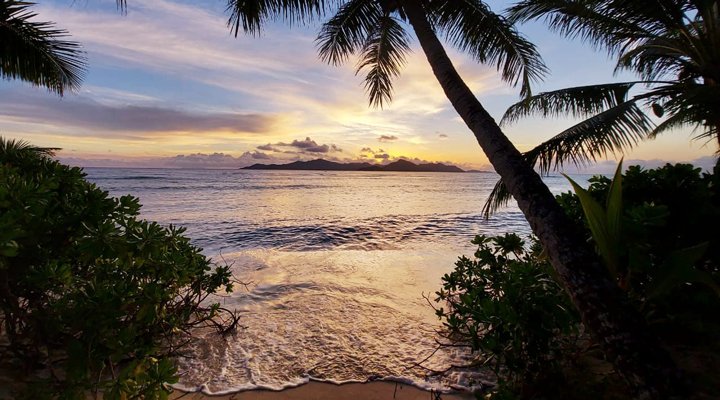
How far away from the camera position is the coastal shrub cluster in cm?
198

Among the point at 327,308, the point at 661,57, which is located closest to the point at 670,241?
the point at 327,308

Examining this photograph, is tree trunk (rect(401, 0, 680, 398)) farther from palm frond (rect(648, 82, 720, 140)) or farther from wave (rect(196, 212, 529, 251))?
wave (rect(196, 212, 529, 251))

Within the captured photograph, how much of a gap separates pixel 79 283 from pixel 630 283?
4.25 meters

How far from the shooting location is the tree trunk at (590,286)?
1.77 m

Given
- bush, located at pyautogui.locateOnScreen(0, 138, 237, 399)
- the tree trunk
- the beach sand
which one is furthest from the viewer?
the beach sand

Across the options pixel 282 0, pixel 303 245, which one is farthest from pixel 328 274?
pixel 282 0

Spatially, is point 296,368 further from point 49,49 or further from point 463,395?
point 49,49

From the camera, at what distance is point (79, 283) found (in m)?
2.31

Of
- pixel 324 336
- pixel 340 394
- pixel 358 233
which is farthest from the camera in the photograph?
pixel 358 233

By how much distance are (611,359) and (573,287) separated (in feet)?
1.48

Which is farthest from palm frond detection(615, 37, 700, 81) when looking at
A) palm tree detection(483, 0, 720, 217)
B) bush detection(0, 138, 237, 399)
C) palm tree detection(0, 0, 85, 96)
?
palm tree detection(0, 0, 85, 96)

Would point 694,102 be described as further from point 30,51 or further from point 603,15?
point 30,51

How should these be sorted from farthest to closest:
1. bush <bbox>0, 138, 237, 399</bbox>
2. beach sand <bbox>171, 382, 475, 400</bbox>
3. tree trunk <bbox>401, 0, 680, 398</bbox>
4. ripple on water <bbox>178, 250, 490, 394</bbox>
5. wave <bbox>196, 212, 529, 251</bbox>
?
1. wave <bbox>196, 212, 529, 251</bbox>
2. ripple on water <bbox>178, 250, 490, 394</bbox>
3. beach sand <bbox>171, 382, 475, 400</bbox>
4. bush <bbox>0, 138, 237, 399</bbox>
5. tree trunk <bbox>401, 0, 680, 398</bbox>

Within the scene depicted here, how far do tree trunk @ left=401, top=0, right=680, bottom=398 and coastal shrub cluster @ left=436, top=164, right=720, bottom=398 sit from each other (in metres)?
0.14
